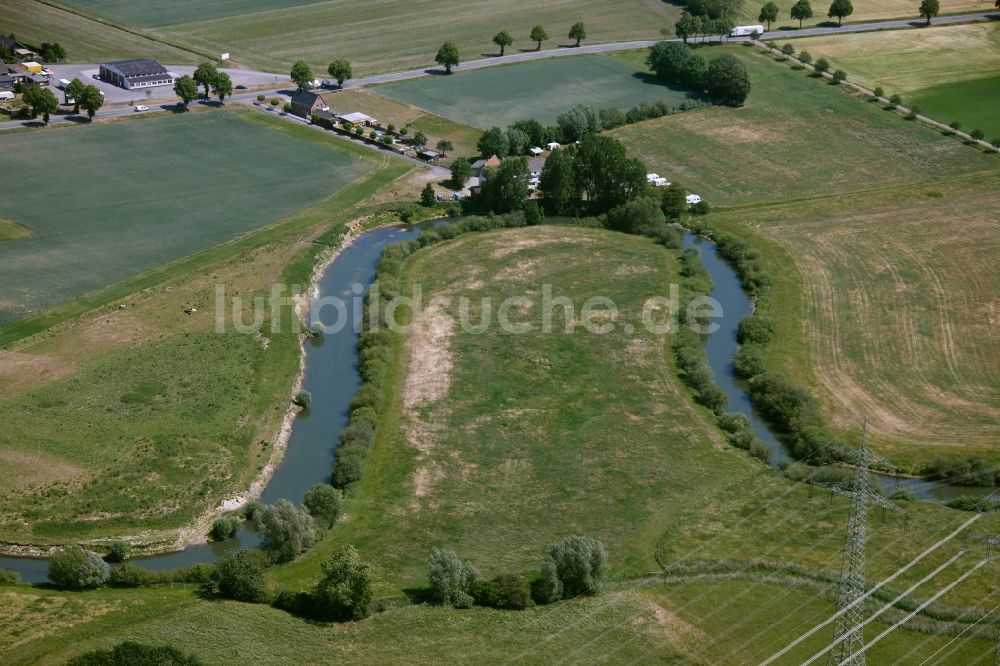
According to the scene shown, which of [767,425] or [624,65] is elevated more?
[624,65]

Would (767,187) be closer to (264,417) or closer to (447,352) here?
→ (447,352)

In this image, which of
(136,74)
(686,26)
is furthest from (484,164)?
(686,26)

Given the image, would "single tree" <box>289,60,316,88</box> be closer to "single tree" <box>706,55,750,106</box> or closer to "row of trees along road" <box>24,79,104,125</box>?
"row of trees along road" <box>24,79,104,125</box>

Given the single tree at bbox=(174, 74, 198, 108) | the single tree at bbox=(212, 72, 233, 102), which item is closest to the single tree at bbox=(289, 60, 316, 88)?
the single tree at bbox=(212, 72, 233, 102)

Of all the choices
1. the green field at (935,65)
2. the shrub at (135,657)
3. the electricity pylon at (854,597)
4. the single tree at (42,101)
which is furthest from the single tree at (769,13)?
the shrub at (135,657)

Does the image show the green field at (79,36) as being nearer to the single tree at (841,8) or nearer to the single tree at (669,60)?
the single tree at (669,60)

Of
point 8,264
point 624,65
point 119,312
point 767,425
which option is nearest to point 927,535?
point 767,425
